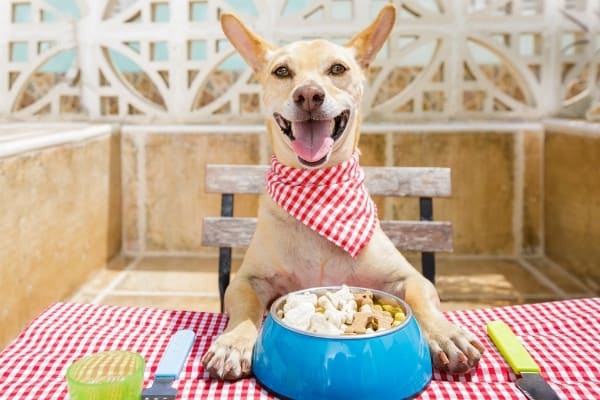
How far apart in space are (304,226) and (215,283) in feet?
5.69

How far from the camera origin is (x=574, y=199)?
3029mm

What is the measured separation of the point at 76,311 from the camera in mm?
1303

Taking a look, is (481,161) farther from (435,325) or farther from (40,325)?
(40,325)

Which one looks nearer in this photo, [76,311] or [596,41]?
[76,311]

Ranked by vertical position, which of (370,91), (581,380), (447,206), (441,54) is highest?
(441,54)

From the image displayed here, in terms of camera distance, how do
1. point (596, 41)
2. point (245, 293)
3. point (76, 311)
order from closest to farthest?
point (76, 311) → point (245, 293) → point (596, 41)

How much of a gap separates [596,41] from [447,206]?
133cm

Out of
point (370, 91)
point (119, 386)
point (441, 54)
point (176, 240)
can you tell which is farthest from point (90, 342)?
point (441, 54)

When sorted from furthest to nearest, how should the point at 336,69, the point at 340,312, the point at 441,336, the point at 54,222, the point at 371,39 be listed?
the point at 54,222, the point at 371,39, the point at 336,69, the point at 441,336, the point at 340,312

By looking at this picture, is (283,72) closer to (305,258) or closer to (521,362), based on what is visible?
(305,258)

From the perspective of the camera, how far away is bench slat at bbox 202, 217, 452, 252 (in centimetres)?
191

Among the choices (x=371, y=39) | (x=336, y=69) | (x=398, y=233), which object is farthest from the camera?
(x=398, y=233)

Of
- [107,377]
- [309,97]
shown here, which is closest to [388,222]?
[309,97]

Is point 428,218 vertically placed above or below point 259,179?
below
